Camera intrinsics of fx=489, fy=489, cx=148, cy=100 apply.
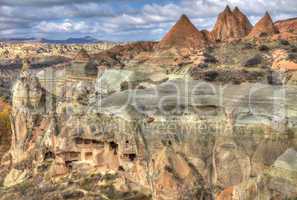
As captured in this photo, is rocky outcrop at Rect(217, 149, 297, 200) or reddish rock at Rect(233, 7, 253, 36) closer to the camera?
rocky outcrop at Rect(217, 149, 297, 200)

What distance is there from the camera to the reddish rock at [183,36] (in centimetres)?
8419

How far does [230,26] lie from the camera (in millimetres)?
95562

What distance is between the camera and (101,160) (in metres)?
28.1

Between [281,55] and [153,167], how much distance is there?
134ft

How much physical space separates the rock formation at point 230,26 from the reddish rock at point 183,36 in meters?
8.66

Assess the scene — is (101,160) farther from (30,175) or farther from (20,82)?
(20,82)

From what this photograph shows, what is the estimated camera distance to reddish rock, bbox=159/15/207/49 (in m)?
84.2

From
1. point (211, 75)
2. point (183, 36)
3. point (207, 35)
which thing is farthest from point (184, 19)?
point (211, 75)

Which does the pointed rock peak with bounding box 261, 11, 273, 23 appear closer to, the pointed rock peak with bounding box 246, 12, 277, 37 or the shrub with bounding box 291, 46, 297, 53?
the pointed rock peak with bounding box 246, 12, 277, 37

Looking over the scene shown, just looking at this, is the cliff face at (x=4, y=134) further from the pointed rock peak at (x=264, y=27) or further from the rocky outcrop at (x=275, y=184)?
the pointed rock peak at (x=264, y=27)

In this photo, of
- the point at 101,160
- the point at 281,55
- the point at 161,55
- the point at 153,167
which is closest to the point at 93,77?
the point at 161,55

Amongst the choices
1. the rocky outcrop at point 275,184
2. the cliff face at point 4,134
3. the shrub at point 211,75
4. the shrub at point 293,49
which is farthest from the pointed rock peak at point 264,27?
the rocky outcrop at point 275,184

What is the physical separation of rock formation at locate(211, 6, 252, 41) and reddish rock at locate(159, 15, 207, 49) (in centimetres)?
866

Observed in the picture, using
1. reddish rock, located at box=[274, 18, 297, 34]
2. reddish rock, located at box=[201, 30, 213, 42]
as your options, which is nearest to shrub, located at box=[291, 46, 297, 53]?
reddish rock, located at box=[201, 30, 213, 42]
